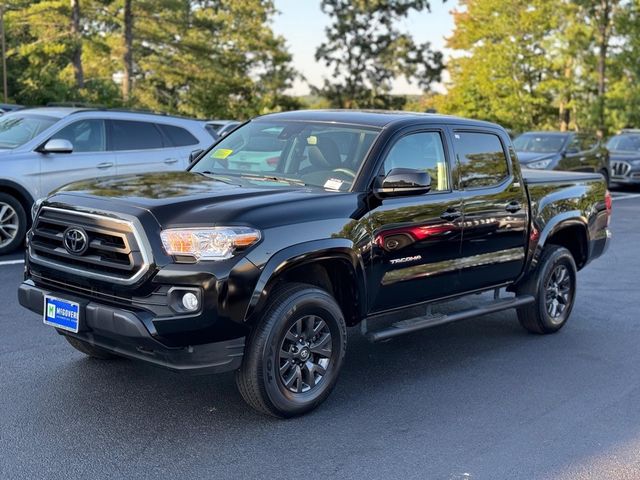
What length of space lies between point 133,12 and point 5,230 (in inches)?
1158

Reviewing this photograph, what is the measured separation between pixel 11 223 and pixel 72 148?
1167 millimetres

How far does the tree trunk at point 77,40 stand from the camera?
34.3 m

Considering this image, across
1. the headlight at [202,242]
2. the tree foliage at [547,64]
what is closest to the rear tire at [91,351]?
the headlight at [202,242]

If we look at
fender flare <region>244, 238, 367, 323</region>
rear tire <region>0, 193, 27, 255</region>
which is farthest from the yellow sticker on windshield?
rear tire <region>0, 193, 27, 255</region>

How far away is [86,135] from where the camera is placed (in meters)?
10.3

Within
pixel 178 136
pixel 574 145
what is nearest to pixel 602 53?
pixel 574 145

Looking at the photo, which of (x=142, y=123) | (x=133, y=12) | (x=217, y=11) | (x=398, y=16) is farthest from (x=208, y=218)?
(x=398, y=16)

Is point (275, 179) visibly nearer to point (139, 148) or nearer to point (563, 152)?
point (139, 148)

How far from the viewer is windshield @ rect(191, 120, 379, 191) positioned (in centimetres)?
545

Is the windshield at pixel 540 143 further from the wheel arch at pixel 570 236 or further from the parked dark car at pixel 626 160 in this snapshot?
the wheel arch at pixel 570 236

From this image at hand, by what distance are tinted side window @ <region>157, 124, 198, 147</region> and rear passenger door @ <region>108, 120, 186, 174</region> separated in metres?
0.09

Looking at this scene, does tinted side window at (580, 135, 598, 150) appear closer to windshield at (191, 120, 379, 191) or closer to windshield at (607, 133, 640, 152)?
windshield at (607, 133, 640, 152)

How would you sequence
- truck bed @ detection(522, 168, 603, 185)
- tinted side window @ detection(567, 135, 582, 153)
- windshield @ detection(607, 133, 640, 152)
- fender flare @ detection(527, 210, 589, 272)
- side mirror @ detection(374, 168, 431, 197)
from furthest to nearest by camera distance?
windshield @ detection(607, 133, 640, 152)
tinted side window @ detection(567, 135, 582, 153)
truck bed @ detection(522, 168, 603, 185)
fender flare @ detection(527, 210, 589, 272)
side mirror @ detection(374, 168, 431, 197)

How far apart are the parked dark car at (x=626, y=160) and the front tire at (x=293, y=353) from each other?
19365 mm
